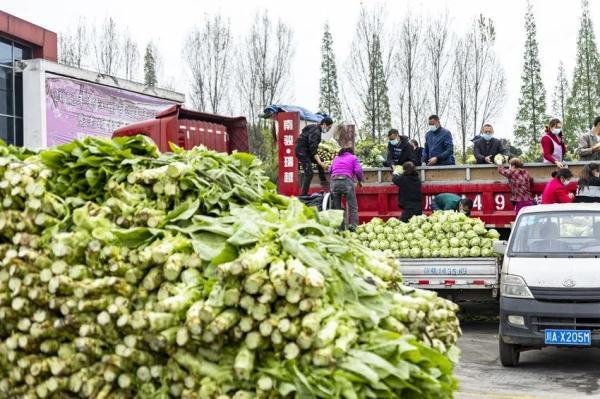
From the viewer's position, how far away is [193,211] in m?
5.22

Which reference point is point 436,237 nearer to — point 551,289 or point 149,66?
point 551,289

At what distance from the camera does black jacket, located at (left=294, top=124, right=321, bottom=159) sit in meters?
16.3

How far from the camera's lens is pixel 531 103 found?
48.6 metres

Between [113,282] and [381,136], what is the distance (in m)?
41.3

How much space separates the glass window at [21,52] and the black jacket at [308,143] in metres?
18.8

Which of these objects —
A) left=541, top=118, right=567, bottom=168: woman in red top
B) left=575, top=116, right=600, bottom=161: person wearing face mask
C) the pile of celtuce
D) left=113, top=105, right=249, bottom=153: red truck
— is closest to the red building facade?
left=113, top=105, right=249, bottom=153: red truck

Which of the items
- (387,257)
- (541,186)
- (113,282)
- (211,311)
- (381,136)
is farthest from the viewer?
(381,136)

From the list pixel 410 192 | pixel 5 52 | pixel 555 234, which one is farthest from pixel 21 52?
pixel 555 234

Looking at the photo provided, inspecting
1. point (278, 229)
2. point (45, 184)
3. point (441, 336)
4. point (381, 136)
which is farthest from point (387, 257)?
point (381, 136)

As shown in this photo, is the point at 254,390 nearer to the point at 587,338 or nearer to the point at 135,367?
the point at 135,367

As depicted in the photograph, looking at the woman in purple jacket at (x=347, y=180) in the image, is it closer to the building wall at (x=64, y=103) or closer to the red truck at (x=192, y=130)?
the red truck at (x=192, y=130)

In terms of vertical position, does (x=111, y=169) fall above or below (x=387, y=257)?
above

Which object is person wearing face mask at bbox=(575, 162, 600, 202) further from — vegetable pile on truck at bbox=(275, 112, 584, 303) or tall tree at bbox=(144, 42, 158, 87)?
tall tree at bbox=(144, 42, 158, 87)

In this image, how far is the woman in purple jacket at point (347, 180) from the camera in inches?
593
